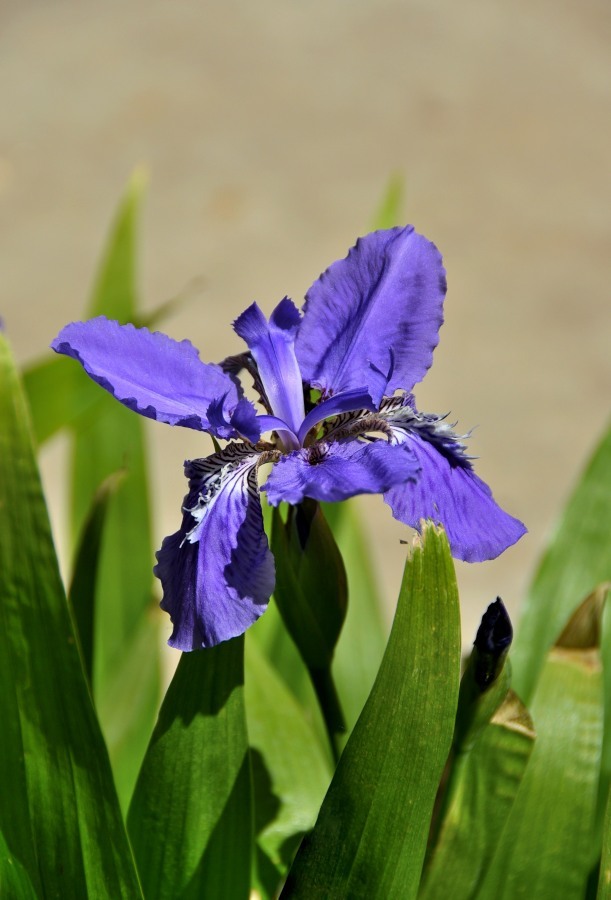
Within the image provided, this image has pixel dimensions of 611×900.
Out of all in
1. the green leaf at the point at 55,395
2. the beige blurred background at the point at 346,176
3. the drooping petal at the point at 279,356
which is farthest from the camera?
the beige blurred background at the point at 346,176

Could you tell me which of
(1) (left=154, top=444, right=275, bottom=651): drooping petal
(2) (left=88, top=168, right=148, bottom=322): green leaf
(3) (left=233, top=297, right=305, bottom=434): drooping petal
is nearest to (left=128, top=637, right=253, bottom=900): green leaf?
(1) (left=154, top=444, right=275, bottom=651): drooping petal

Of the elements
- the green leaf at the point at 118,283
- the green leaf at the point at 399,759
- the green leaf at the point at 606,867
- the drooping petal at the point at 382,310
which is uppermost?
the green leaf at the point at 118,283

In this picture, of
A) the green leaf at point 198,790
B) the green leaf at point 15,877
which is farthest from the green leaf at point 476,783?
the green leaf at point 15,877

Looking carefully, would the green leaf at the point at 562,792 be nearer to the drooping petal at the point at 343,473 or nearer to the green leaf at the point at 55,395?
the drooping petal at the point at 343,473

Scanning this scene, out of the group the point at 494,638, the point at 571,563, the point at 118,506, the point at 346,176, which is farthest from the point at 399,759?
the point at 346,176

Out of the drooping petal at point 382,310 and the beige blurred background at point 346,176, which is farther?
the beige blurred background at point 346,176

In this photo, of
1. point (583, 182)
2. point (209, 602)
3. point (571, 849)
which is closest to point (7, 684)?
point (209, 602)
